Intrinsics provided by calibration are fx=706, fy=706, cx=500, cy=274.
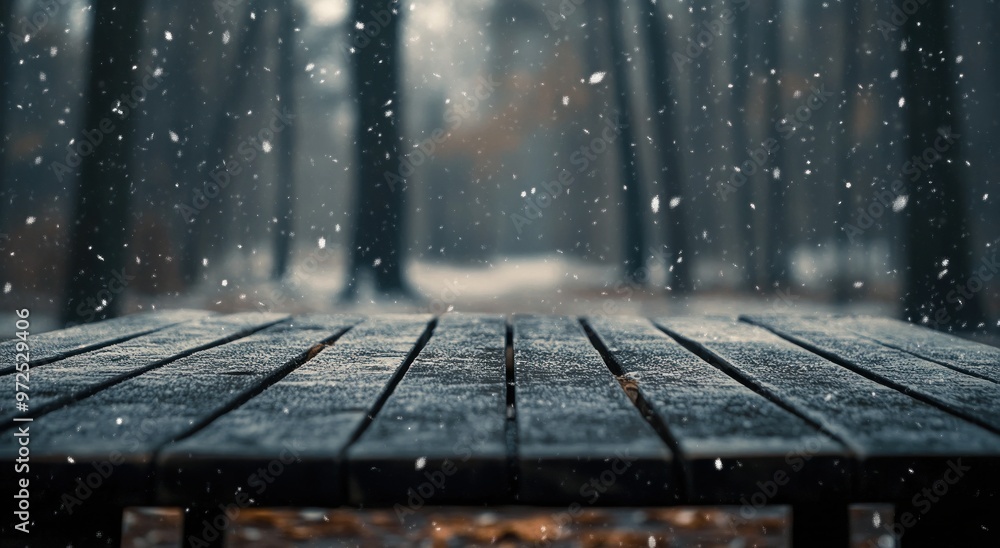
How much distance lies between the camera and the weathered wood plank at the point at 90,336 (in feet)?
4.25

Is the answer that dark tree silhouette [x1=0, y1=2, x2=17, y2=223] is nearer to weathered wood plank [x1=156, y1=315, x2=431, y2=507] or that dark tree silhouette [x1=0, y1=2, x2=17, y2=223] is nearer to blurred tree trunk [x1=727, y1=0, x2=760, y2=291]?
weathered wood plank [x1=156, y1=315, x2=431, y2=507]

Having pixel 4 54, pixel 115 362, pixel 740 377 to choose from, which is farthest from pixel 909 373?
pixel 4 54

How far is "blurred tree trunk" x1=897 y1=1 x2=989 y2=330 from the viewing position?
4.35 meters

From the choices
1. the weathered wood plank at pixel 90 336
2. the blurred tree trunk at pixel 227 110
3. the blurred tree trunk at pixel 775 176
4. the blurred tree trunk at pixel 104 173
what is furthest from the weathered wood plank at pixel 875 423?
the blurred tree trunk at pixel 775 176

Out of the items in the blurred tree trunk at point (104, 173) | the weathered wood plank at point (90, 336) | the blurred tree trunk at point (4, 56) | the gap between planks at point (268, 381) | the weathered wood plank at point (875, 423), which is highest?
the blurred tree trunk at point (4, 56)

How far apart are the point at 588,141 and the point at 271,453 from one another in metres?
17.6

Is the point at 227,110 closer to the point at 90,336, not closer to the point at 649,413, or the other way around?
the point at 90,336

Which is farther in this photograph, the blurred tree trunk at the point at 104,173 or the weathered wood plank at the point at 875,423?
the blurred tree trunk at the point at 104,173

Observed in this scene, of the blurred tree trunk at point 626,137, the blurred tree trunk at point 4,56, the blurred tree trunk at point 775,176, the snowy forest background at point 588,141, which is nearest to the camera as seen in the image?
the snowy forest background at point 588,141

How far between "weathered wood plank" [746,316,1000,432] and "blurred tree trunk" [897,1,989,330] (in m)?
3.16

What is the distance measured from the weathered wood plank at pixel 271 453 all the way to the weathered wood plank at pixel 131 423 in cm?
3

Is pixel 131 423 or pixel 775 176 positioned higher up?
pixel 775 176

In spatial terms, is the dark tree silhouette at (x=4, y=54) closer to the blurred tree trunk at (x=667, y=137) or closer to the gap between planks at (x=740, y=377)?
the gap between planks at (x=740, y=377)

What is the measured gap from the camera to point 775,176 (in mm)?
13836
